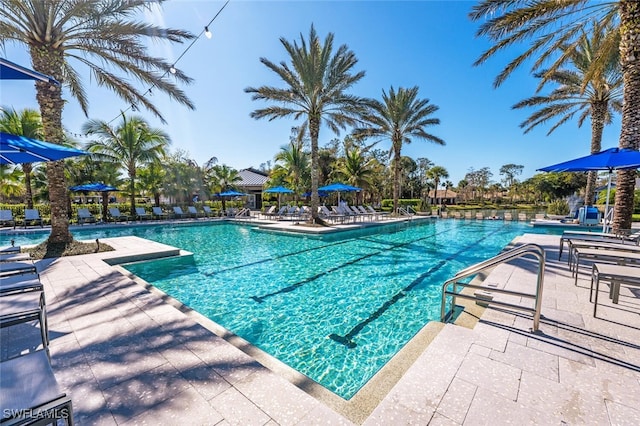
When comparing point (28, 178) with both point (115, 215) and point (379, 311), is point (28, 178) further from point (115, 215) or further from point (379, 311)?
point (379, 311)

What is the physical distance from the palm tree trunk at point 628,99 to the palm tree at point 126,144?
24110 mm

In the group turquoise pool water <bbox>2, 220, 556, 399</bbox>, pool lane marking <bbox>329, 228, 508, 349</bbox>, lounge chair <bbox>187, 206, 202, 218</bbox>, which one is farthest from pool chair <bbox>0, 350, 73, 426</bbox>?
lounge chair <bbox>187, 206, 202, 218</bbox>

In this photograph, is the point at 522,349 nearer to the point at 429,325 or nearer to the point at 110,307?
the point at 429,325

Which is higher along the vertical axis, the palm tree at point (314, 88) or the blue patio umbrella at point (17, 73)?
the palm tree at point (314, 88)

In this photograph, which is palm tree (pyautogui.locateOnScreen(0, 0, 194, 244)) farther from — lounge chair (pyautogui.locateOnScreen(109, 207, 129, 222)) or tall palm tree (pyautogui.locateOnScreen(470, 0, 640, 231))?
lounge chair (pyautogui.locateOnScreen(109, 207, 129, 222))

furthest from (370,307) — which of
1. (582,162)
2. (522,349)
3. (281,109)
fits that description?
(281,109)

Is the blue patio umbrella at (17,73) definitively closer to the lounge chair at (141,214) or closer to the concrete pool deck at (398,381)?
the concrete pool deck at (398,381)

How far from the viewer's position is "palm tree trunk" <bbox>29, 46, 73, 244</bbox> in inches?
305

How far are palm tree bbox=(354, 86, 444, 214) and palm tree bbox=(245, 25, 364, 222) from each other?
4980 millimetres

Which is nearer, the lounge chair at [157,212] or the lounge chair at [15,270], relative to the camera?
Result: the lounge chair at [15,270]

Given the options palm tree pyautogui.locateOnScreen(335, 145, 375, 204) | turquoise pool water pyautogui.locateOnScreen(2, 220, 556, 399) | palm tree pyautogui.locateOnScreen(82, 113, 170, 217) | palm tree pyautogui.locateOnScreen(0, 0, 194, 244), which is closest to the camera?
turquoise pool water pyautogui.locateOnScreen(2, 220, 556, 399)

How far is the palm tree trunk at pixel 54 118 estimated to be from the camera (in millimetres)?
7738

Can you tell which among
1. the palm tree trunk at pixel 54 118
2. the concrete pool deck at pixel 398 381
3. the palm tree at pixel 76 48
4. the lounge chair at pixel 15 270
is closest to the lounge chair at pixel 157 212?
the palm tree at pixel 76 48

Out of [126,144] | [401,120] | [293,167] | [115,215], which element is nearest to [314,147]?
[401,120]
